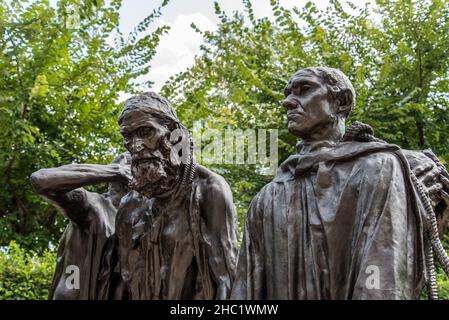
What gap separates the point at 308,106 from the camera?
567 centimetres

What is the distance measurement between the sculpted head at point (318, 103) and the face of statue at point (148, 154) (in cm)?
125

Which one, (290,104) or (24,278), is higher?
(24,278)

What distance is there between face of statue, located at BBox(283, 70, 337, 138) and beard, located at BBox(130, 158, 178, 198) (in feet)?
4.22

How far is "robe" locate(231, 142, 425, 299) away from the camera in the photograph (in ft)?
15.8

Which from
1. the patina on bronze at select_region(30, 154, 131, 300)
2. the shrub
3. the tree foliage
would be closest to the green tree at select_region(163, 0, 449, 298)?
the tree foliage

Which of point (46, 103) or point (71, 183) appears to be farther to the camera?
point (46, 103)

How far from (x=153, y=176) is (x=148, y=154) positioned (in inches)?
6.6

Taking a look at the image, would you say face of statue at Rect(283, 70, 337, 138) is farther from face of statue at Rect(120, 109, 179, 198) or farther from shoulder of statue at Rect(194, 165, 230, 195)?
face of statue at Rect(120, 109, 179, 198)

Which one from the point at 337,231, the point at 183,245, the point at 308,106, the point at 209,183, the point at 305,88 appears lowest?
the point at 337,231

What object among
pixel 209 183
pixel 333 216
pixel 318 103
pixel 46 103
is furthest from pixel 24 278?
pixel 333 216

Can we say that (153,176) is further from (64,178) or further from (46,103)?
(46,103)

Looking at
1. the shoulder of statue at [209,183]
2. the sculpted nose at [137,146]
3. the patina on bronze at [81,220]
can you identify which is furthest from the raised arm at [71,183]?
the shoulder of statue at [209,183]

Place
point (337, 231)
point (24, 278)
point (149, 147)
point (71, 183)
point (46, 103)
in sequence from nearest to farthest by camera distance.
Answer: point (337, 231) < point (149, 147) < point (71, 183) < point (24, 278) < point (46, 103)
